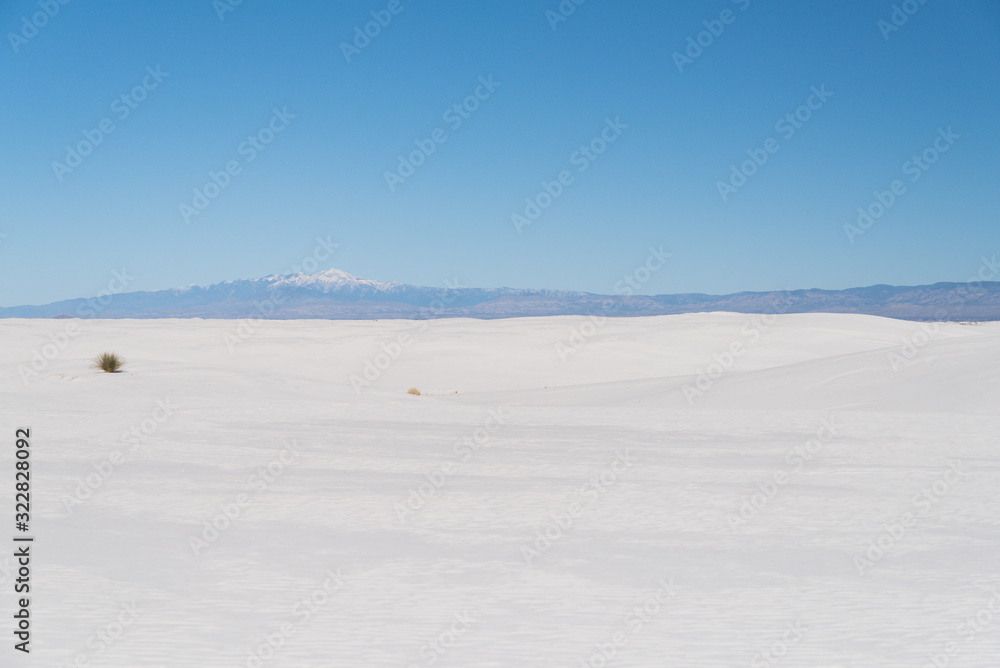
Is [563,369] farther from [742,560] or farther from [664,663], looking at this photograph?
[664,663]

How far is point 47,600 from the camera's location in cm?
555

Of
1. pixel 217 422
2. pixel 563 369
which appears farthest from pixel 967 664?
pixel 563 369

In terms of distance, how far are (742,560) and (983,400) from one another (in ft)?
43.1

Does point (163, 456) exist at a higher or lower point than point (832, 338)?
lower
